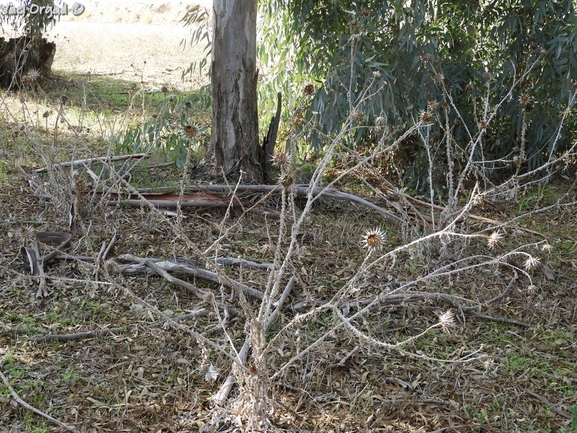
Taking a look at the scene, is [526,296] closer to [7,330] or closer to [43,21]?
[7,330]

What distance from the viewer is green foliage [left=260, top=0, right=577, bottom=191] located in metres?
5.14

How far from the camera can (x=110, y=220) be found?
420 centimetres

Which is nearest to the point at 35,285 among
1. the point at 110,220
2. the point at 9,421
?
the point at 110,220

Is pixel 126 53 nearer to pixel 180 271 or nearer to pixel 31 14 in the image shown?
pixel 31 14

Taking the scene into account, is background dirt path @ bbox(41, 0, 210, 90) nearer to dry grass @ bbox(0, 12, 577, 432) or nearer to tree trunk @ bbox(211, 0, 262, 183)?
tree trunk @ bbox(211, 0, 262, 183)

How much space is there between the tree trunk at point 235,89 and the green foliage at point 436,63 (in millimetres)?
537

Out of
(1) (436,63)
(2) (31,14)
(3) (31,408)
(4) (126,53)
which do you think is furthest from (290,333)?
(4) (126,53)

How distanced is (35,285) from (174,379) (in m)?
1.05

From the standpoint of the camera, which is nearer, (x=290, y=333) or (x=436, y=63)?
(x=290, y=333)

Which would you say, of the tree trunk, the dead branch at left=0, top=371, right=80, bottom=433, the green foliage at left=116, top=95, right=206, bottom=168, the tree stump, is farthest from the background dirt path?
the dead branch at left=0, top=371, right=80, bottom=433

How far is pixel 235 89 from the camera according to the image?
4.96m

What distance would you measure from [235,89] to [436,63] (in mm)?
1536

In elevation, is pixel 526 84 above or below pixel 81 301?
above

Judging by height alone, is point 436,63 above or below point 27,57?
above
